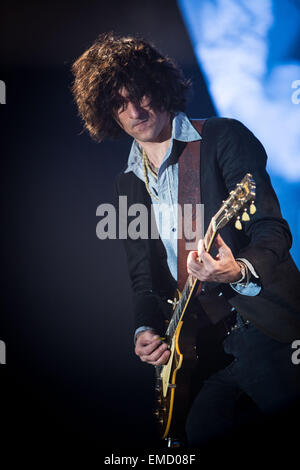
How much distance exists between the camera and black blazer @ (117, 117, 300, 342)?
1.30m

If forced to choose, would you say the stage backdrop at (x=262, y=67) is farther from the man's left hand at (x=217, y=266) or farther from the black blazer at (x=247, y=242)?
the man's left hand at (x=217, y=266)

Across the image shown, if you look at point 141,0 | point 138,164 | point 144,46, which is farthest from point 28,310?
point 141,0

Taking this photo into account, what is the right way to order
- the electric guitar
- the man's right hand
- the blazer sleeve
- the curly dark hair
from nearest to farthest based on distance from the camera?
1. the blazer sleeve
2. the electric guitar
3. the man's right hand
4. the curly dark hair

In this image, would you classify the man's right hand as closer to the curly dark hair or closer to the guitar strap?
the guitar strap

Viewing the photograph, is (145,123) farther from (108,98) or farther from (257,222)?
(257,222)

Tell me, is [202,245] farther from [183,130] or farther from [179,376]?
[183,130]

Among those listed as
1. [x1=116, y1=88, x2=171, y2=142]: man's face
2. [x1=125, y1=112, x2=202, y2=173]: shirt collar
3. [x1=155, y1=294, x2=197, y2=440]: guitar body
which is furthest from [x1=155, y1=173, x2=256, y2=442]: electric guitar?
[x1=116, y1=88, x2=171, y2=142]: man's face

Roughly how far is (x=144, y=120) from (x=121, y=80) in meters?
0.29

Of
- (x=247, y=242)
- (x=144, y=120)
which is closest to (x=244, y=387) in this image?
(x=247, y=242)

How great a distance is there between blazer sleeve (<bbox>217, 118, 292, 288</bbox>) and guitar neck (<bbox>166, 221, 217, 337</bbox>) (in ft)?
0.39

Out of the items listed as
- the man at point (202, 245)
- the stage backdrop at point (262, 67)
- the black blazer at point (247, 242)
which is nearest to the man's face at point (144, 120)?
the man at point (202, 245)

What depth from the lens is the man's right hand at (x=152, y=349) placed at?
5.32 ft

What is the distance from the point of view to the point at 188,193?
1.70m
